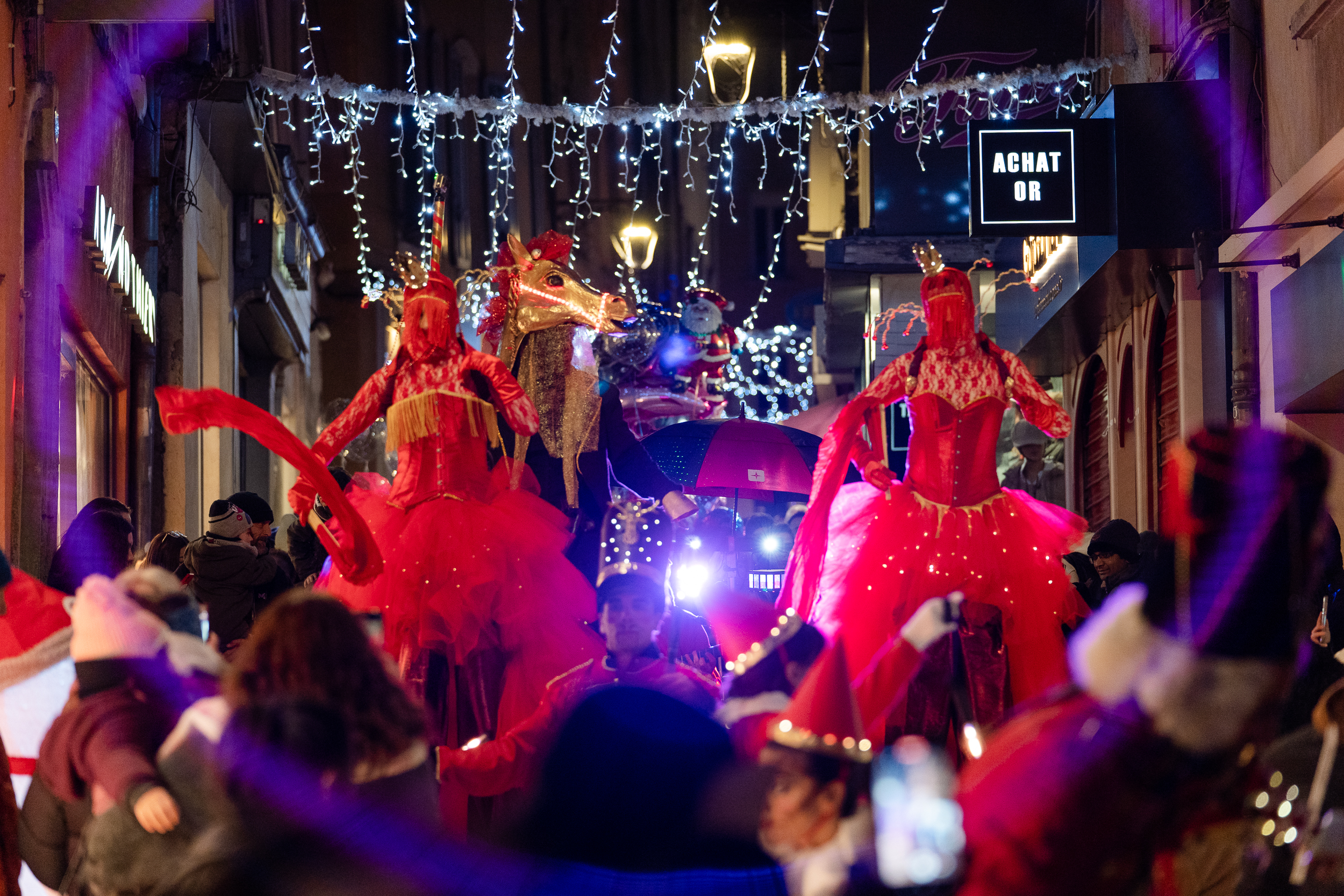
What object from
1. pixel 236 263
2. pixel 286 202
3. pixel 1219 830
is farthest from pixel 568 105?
pixel 1219 830

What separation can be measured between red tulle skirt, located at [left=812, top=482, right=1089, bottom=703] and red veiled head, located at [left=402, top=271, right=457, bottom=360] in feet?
6.45

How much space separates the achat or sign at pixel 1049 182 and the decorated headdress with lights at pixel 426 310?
6.09 metres

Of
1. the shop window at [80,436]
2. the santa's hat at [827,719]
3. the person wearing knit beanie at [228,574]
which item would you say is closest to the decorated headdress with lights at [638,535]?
the person wearing knit beanie at [228,574]

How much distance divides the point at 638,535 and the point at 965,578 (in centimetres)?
168

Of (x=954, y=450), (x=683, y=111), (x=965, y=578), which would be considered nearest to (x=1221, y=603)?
(x=965, y=578)

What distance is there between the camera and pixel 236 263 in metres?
17.3

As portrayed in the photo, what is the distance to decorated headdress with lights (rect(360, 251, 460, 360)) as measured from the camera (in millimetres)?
6688

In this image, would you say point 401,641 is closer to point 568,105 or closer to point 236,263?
point 568,105

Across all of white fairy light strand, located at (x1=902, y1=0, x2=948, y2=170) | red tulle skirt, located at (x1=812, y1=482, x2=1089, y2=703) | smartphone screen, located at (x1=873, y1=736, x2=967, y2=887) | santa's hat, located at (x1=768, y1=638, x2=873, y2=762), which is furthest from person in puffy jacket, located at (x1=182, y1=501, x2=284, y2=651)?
white fairy light strand, located at (x1=902, y1=0, x2=948, y2=170)

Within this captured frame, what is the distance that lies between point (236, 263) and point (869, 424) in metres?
12.0

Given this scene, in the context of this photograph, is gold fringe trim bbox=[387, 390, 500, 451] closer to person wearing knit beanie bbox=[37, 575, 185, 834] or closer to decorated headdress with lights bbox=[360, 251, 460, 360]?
decorated headdress with lights bbox=[360, 251, 460, 360]

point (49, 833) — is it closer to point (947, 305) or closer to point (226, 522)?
point (226, 522)

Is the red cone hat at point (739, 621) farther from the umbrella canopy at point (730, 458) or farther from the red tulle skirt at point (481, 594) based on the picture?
the umbrella canopy at point (730, 458)

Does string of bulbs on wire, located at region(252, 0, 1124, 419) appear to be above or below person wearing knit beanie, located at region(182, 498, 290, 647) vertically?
above
